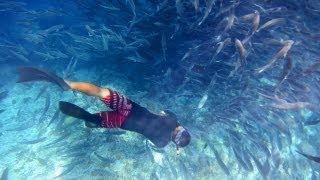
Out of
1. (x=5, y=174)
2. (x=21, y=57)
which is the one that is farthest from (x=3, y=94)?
(x=5, y=174)

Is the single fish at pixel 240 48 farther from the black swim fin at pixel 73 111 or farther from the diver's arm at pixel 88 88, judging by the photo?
the black swim fin at pixel 73 111

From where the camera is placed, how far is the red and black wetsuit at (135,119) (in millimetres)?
4250

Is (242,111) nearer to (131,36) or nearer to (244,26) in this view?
(244,26)

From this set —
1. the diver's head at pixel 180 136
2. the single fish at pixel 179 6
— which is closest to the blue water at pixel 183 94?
the single fish at pixel 179 6

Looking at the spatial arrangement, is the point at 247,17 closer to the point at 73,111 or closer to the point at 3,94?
the point at 73,111

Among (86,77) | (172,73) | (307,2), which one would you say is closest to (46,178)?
(86,77)

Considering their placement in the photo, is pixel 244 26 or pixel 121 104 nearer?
pixel 121 104

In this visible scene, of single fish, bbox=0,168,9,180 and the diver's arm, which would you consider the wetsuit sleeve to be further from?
single fish, bbox=0,168,9,180

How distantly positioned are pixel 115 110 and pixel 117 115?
0.08 meters

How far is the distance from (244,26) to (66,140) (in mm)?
4535

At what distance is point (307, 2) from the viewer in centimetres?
600

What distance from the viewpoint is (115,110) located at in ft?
14.4

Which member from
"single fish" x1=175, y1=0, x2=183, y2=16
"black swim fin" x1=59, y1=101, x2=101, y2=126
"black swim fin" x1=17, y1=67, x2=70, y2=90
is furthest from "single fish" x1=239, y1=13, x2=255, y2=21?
"black swim fin" x1=17, y1=67, x2=70, y2=90

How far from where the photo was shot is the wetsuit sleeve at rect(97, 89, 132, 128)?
13.7 feet
